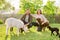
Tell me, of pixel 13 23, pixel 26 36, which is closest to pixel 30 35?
pixel 26 36

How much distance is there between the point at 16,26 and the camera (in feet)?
3.87

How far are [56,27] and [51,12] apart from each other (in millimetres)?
126

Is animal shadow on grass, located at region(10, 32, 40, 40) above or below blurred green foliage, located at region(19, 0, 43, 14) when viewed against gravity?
below

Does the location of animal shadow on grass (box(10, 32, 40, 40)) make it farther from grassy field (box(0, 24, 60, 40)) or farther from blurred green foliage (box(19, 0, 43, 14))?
blurred green foliage (box(19, 0, 43, 14))

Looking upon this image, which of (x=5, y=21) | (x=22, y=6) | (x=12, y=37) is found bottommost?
(x=12, y=37)

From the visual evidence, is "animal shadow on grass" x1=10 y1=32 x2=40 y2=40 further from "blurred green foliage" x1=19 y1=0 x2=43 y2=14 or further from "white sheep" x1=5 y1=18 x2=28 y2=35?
"blurred green foliage" x1=19 y1=0 x2=43 y2=14

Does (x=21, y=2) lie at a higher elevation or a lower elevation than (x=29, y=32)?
higher

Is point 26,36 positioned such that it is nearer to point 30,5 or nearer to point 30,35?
point 30,35

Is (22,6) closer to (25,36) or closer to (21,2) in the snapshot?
(21,2)

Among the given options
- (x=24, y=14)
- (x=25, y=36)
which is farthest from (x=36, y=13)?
(x=25, y=36)

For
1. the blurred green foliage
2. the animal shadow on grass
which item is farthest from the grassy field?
A: the blurred green foliage

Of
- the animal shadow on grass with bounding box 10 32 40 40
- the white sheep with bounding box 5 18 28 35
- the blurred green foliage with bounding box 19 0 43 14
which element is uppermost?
the blurred green foliage with bounding box 19 0 43 14

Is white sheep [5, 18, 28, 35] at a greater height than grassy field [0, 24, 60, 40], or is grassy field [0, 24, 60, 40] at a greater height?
white sheep [5, 18, 28, 35]

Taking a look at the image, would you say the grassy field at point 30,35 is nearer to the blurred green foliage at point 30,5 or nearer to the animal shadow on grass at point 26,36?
the animal shadow on grass at point 26,36
